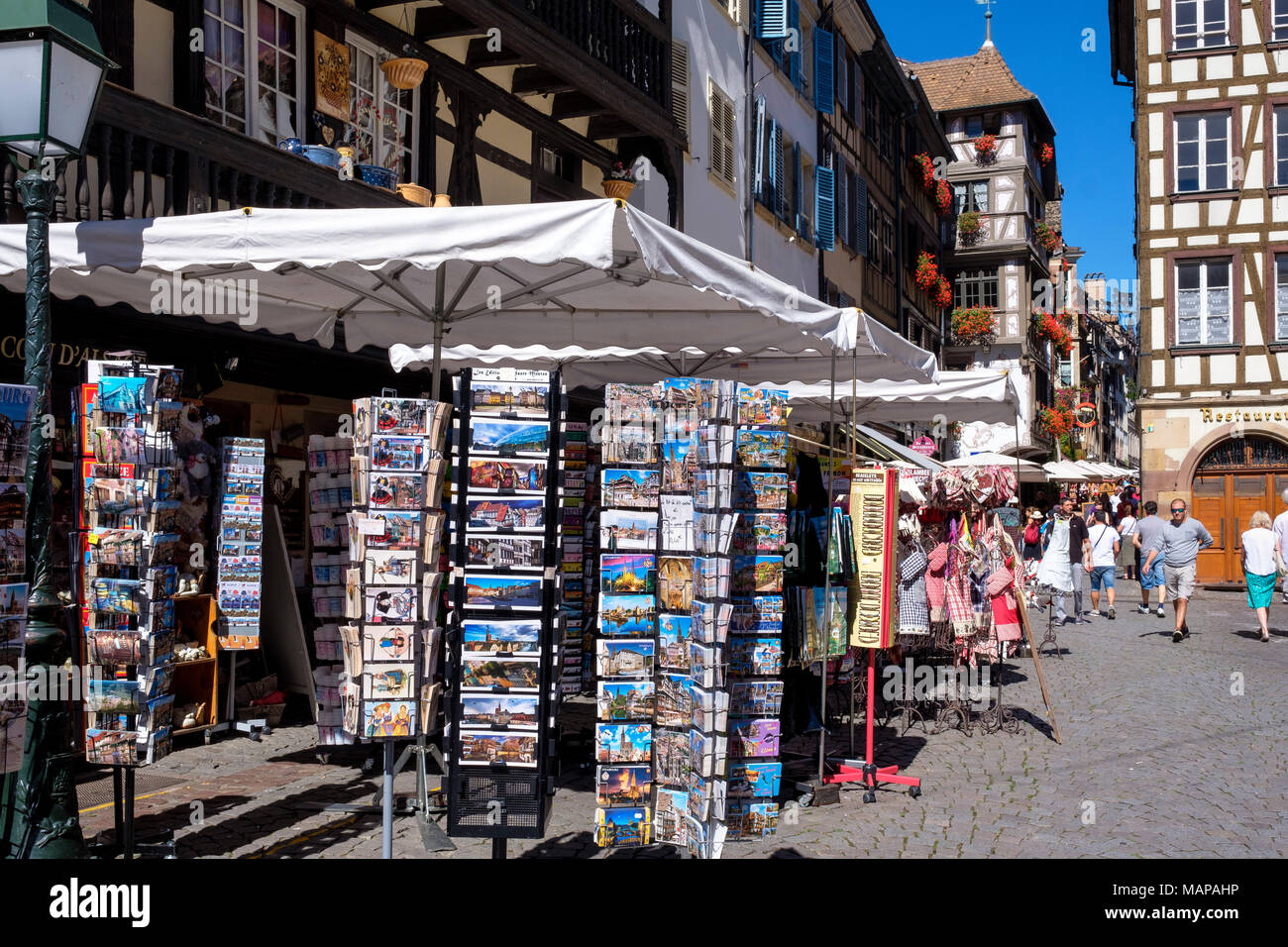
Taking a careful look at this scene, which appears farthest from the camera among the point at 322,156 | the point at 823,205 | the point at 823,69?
the point at 823,69

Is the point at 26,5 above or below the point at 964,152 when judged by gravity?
below

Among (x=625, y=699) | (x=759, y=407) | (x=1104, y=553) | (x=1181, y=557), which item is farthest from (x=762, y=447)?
(x=1104, y=553)

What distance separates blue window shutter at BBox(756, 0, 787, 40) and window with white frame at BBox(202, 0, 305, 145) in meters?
12.5

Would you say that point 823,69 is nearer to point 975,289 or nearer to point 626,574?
point 626,574

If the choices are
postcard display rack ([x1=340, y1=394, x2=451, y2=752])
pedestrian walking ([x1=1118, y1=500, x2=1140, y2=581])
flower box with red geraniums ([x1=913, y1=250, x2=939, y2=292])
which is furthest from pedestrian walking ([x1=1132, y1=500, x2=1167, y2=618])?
flower box with red geraniums ([x1=913, y1=250, x2=939, y2=292])

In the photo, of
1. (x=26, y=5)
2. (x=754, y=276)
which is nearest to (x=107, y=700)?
(x=26, y=5)

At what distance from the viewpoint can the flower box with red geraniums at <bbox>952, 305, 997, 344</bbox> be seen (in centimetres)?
4131

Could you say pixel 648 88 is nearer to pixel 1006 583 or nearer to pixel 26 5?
pixel 1006 583

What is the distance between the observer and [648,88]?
1587 cm

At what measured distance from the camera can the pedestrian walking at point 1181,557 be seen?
53.0 feet

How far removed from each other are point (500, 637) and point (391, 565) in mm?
812

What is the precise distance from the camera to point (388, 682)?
5.53m
